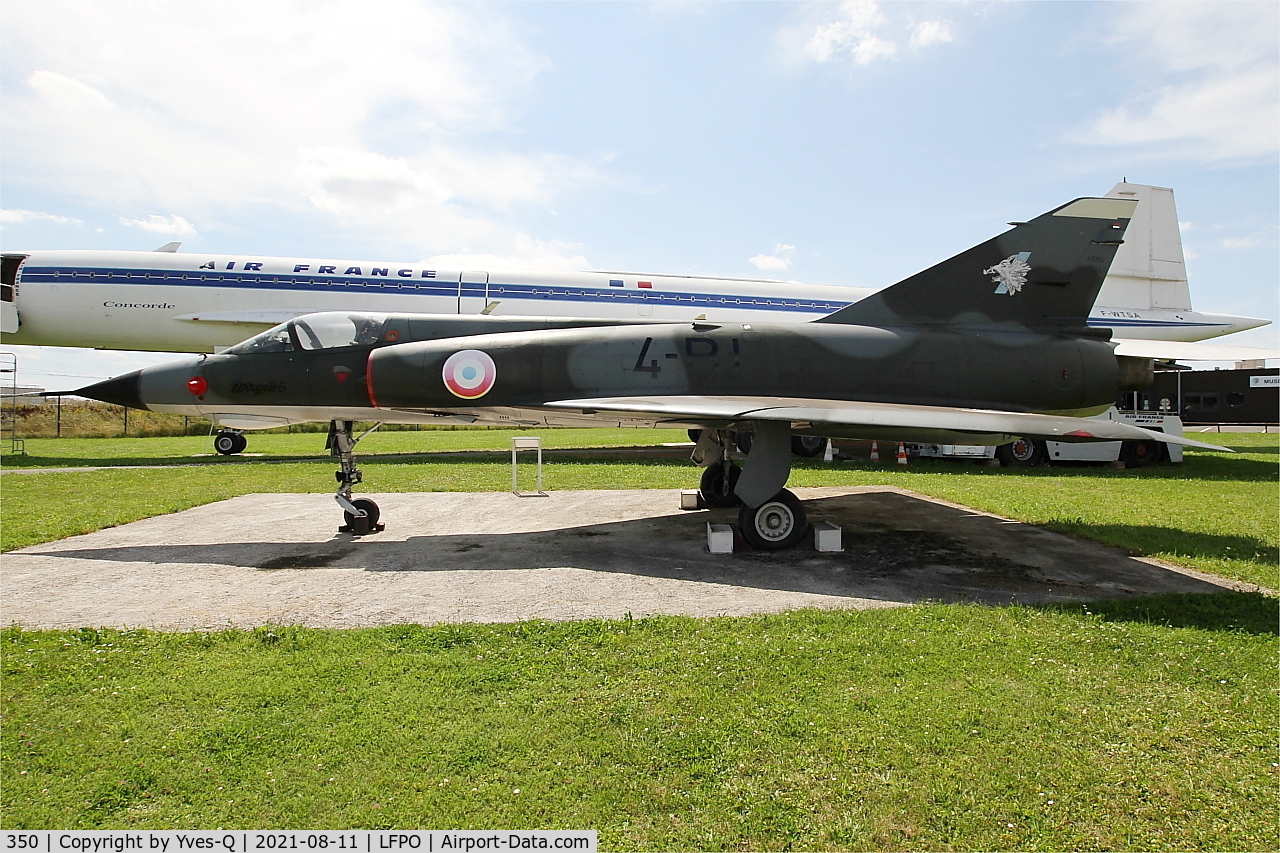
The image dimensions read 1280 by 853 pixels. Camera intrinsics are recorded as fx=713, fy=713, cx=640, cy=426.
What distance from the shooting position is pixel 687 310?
64.5ft

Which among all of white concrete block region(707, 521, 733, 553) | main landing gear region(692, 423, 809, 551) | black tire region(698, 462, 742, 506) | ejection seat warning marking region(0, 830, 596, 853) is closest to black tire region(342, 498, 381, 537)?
white concrete block region(707, 521, 733, 553)

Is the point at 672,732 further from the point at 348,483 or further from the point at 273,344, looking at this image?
the point at 273,344

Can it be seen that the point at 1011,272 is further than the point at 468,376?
Yes

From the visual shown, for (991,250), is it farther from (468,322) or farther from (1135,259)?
(1135,259)

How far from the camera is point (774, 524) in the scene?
801 cm

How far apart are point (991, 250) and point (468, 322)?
671 cm

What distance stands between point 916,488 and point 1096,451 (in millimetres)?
8498

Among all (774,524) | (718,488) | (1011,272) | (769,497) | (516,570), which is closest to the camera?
(516,570)

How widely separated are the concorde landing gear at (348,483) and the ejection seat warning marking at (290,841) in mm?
6012

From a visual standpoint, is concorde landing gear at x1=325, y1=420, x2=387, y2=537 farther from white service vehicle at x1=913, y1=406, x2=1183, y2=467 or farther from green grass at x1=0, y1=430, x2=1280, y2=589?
white service vehicle at x1=913, y1=406, x2=1183, y2=467

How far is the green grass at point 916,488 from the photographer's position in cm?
850

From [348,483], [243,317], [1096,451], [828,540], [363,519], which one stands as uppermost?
[243,317]

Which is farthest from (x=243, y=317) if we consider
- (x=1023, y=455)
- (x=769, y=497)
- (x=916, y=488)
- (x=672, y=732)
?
(x=1023, y=455)

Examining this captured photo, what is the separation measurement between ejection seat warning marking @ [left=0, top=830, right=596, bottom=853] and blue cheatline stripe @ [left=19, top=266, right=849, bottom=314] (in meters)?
17.0
